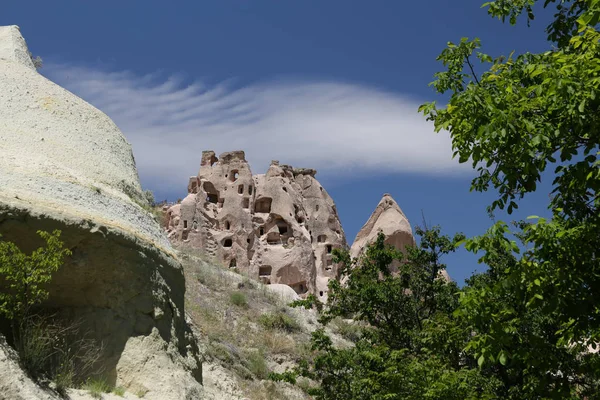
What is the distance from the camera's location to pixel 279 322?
28000 millimetres

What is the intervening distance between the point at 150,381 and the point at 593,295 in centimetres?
688

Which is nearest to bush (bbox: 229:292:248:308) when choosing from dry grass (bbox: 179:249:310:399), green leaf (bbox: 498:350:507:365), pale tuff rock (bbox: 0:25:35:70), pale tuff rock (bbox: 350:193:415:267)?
dry grass (bbox: 179:249:310:399)

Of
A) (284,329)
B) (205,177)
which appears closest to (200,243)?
(205,177)

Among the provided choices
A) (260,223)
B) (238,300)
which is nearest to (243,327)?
(238,300)

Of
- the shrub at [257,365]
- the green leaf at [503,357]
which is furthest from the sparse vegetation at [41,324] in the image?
the shrub at [257,365]

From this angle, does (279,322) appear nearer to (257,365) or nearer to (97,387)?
(257,365)

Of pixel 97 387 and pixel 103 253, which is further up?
pixel 103 253

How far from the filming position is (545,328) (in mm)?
14039

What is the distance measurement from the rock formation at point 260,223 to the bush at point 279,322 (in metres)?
18.8

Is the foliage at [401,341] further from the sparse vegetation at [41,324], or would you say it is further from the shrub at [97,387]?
the sparse vegetation at [41,324]

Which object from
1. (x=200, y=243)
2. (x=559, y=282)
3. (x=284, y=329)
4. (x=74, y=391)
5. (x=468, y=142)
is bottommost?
(x=74, y=391)

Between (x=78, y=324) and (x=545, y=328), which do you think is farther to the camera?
(x=545, y=328)

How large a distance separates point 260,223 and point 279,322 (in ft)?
76.7

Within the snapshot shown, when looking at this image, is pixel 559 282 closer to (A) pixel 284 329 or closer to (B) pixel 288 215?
(A) pixel 284 329
